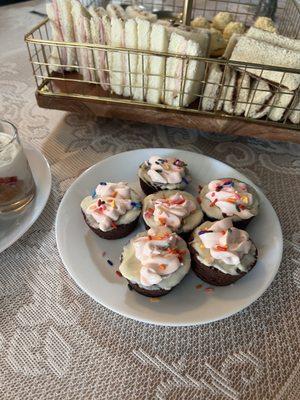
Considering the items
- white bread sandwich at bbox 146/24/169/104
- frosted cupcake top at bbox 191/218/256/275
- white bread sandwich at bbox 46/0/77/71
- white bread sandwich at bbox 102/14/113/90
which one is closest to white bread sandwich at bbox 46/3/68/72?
white bread sandwich at bbox 46/0/77/71

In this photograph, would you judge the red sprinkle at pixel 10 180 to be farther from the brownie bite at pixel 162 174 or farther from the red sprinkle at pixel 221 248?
the red sprinkle at pixel 221 248

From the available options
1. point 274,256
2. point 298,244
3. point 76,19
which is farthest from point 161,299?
point 76,19

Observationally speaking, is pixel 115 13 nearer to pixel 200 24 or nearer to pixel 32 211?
pixel 200 24

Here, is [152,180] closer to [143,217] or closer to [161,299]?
[143,217]

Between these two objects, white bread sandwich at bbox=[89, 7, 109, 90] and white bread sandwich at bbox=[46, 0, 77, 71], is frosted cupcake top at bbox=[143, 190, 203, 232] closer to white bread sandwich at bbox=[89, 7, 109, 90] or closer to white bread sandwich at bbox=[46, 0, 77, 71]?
white bread sandwich at bbox=[89, 7, 109, 90]

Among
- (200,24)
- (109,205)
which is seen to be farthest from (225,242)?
(200,24)
